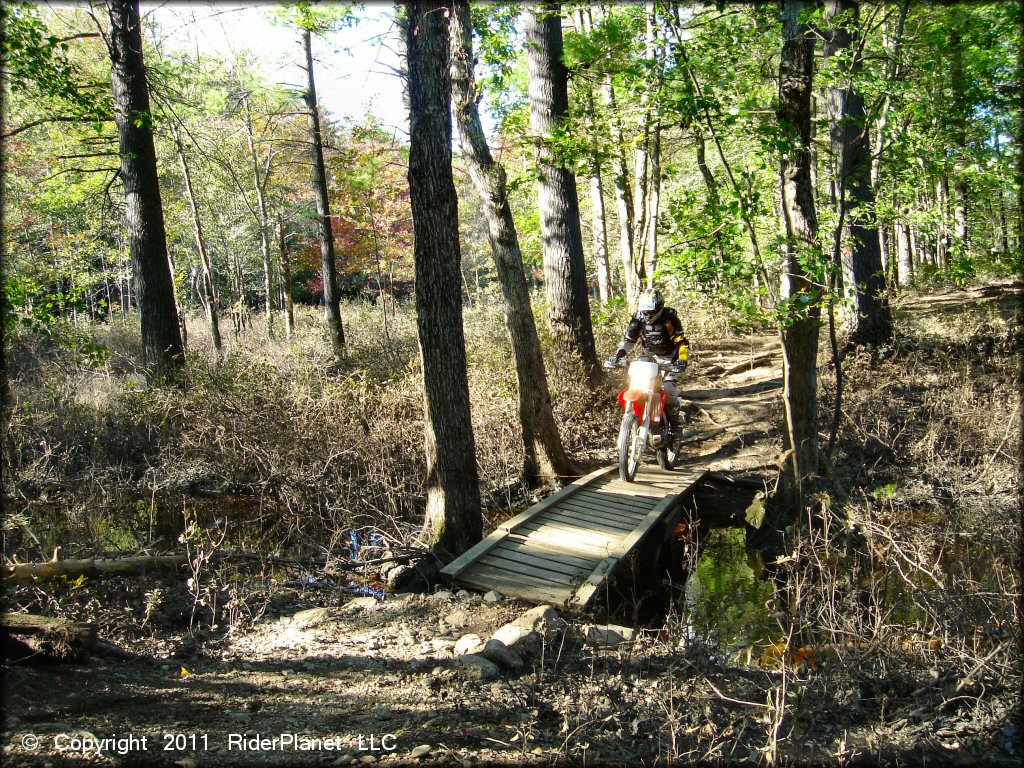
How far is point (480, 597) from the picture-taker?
228 inches

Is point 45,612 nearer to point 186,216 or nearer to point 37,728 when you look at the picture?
point 37,728

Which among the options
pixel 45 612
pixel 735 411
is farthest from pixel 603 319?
pixel 45 612

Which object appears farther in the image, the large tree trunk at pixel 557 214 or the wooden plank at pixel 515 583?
→ the large tree trunk at pixel 557 214

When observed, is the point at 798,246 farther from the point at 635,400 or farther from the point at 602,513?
the point at 602,513

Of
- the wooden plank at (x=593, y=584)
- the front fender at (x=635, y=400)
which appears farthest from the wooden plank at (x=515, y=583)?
the front fender at (x=635, y=400)

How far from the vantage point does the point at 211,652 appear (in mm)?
4820

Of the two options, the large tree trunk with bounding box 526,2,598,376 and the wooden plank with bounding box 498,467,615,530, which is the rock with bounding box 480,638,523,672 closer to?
the wooden plank with bounding box 498,467,615,530

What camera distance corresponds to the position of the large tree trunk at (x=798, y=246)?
6.33m

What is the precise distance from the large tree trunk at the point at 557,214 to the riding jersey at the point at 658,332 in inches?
104

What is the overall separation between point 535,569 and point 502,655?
195 centimetres

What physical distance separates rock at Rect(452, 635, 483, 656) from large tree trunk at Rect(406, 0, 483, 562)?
1.88 metres

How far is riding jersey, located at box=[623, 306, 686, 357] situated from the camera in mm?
8508

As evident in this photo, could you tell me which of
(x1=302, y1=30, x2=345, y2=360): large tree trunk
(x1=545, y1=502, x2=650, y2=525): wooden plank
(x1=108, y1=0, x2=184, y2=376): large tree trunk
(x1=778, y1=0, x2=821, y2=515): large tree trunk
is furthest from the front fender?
(x1=302, y1=30, x2=345, y2=360): large tree trunk

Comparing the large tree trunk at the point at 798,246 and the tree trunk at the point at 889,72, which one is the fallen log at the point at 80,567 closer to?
the large tree trunk at the point at 798,246
